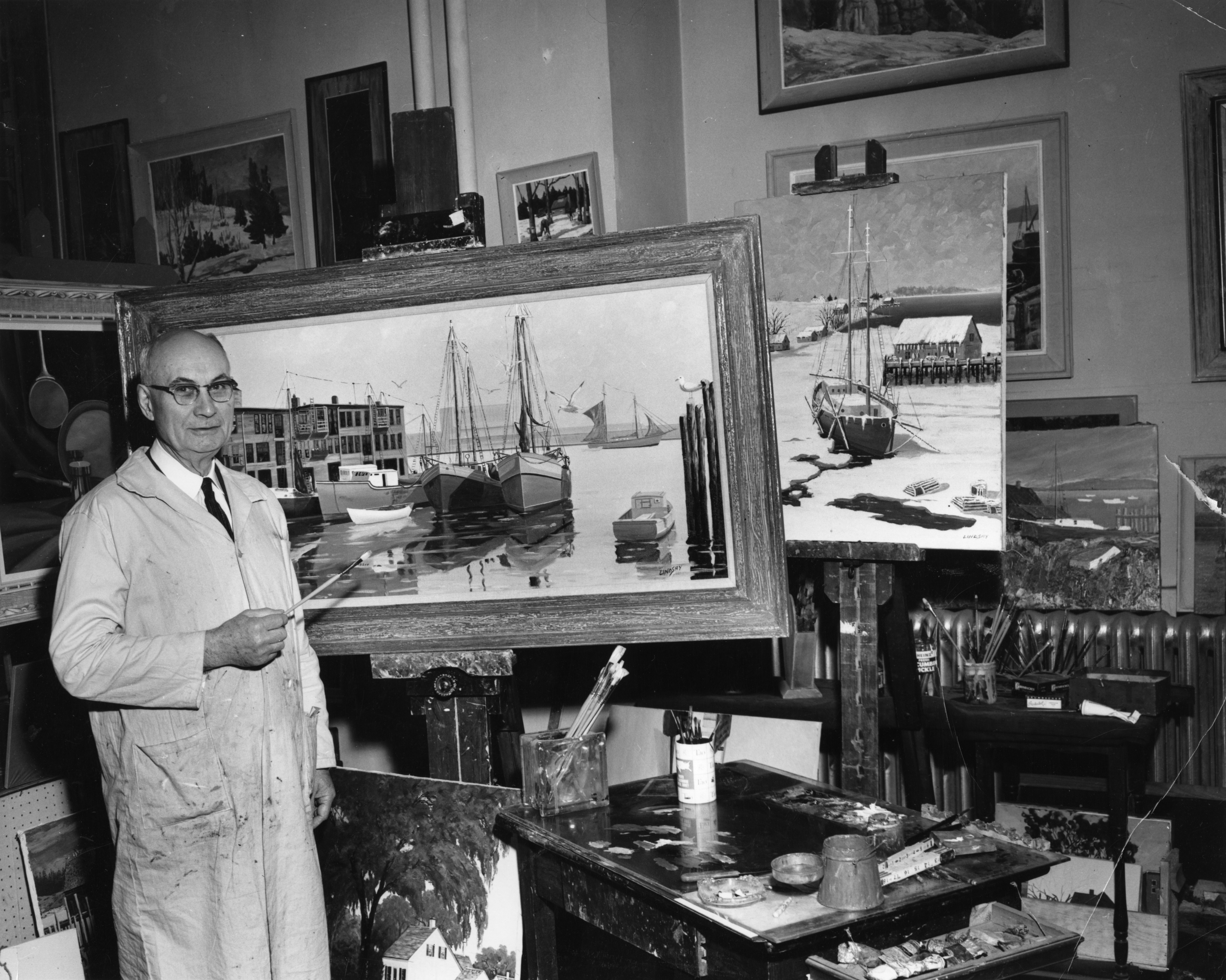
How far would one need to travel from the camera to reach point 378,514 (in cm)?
251

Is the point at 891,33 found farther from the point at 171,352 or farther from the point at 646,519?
the point at 171,352

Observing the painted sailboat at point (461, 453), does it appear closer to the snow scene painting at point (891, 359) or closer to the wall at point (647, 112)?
the snow scene painting at point (891, 359)

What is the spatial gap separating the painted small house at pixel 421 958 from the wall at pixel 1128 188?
223cm

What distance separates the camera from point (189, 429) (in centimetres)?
211

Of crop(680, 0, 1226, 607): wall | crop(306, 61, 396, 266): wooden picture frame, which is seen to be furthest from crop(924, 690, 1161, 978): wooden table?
crop(306, 61, 396, 266): wooden picture frame

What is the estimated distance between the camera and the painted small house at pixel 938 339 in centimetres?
241

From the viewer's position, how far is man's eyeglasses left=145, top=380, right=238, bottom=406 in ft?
6.87

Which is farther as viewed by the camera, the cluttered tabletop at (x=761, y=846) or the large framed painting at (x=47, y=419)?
the large framed painting at (x=47, y=419)

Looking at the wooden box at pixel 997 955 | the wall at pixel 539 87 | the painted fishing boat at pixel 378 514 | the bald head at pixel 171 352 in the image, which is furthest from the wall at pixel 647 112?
the wooden box at pixel 997 955

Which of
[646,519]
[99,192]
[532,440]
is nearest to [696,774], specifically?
[646,519]

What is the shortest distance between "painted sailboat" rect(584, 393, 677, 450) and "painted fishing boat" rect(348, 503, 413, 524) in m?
0.45

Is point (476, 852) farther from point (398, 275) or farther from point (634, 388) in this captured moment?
point (398, 275)

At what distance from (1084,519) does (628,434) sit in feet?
5.50

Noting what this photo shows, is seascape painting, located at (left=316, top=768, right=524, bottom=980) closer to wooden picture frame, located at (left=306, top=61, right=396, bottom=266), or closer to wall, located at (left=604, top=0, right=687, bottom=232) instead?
wall, located at (left=604, top=0, right=687, bottom=232)
